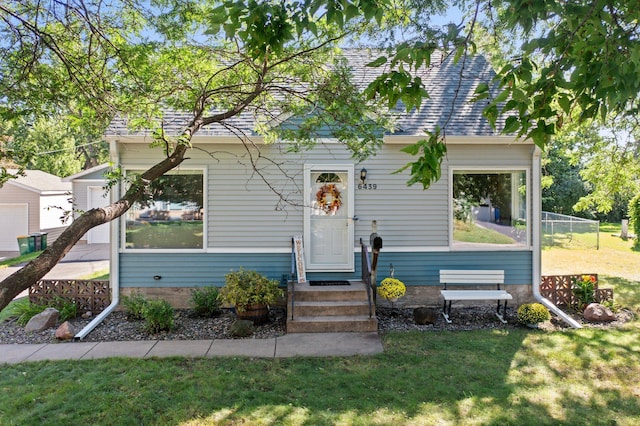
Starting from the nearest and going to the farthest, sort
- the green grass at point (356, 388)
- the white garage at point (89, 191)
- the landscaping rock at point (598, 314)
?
1. the green grass at point (356, 388)
2. the landscaping rock at point (598, 314)
3. the white garage at point (89, 191)

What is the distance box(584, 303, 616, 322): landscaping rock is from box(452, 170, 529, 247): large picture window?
1.56 metres

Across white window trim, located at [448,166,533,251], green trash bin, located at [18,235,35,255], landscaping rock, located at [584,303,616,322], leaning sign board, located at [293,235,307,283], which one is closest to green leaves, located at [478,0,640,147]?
white window trim, located at [448,166,533,251]

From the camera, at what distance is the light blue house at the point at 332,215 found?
765 centimetres

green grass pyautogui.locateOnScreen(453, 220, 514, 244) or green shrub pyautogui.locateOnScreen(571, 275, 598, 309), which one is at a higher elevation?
green grass pyautogui.locateOnScreen(453, 220, 514, 244)

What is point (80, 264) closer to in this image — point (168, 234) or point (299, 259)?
point (168, 234)

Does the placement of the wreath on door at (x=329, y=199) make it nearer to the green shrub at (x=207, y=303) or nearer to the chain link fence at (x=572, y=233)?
the green shrub at (x=207, y=303)

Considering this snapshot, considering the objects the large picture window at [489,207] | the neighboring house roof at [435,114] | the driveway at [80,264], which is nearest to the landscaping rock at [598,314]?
the large picture window at [489,207]

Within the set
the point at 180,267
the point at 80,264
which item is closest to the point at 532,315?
the point at 180,267

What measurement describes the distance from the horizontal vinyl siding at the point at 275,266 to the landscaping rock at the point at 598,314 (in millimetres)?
1145

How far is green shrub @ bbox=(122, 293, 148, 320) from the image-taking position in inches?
267

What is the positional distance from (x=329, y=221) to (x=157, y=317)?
3.47 m

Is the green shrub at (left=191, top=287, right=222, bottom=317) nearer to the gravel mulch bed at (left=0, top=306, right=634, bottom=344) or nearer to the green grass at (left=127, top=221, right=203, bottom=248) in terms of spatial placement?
the gravel mulch bed at (left=0, top=306, right=634, bottom=344)

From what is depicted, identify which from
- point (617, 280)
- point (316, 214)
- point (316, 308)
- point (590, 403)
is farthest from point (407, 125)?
point (617, 280)

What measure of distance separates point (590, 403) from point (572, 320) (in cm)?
296
